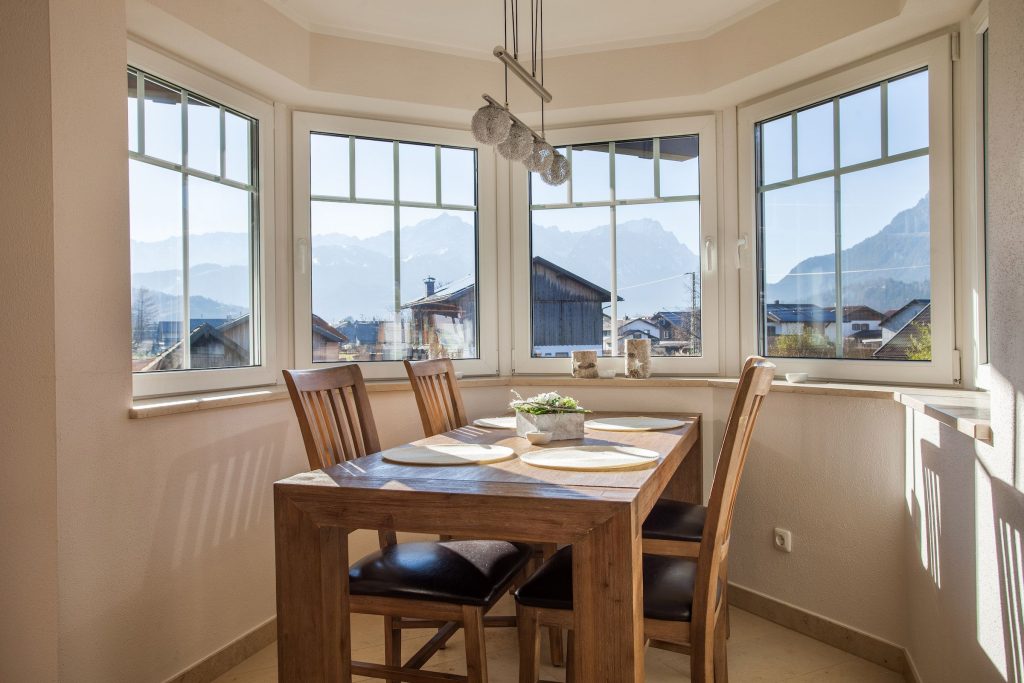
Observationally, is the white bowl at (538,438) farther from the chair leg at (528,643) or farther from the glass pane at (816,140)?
the glass pane at (816,140)

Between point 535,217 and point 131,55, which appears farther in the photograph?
point 535,217

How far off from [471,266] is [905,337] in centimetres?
188

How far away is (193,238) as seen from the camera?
261 centimetres

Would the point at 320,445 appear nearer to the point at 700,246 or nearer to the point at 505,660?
the point at 505,660

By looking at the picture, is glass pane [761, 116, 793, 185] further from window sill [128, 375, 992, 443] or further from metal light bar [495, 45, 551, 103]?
Answer: metal light bar [495, 45, 551, 103]

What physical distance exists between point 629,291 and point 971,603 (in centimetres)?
199

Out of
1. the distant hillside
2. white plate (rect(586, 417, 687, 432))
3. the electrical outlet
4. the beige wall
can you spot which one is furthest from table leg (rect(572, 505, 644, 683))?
the distant hillside

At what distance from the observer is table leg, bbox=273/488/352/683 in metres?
1.61

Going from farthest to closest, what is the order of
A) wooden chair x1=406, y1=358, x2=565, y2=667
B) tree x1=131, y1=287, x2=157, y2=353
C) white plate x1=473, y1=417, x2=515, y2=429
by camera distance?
white plate x1=473, y1=417, x2=515, y2=429, wooden chair x1=406, y1=358, x2=565, y2=667, tree x1=131, y1=287, x2=157, y2=353

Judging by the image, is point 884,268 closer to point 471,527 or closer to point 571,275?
point 571,275

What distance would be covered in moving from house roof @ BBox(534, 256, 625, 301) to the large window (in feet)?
2.36

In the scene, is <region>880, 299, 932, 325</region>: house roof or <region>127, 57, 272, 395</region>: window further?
<region>880, 299, 932, 325</region>: house roof

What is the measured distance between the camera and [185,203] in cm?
257

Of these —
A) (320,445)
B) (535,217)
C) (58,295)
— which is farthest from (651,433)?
(58,295)
